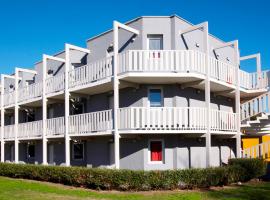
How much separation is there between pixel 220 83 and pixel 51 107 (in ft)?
49.7

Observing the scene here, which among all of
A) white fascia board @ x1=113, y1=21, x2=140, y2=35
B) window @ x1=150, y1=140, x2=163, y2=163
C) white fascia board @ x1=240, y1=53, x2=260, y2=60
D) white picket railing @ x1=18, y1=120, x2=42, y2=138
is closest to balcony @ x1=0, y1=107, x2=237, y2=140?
window @ x1=150, y1=140, x2=163, y2=163

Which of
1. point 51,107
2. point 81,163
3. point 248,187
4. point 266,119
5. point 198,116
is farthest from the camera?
point 51,107

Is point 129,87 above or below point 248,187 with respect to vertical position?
above

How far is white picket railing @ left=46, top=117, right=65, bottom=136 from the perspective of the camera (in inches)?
955

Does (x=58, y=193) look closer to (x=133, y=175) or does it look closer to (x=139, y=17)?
(x=133, y=175)

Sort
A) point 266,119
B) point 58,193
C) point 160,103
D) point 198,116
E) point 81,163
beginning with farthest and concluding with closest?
point 81,163
point 266,119
point 160,103
point 198,116
point 58,193

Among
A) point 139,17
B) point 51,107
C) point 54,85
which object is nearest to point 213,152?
point 139,17

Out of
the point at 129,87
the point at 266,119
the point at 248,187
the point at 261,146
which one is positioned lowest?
the point at 248,187

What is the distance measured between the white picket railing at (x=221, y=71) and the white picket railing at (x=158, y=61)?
1865 mm

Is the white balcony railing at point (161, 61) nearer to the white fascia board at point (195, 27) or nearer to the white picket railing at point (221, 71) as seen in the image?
the white picket railing at point (221, 71)

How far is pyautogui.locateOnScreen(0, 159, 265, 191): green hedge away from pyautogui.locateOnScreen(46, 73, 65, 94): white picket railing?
23.8 ft

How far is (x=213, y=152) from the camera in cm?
2328

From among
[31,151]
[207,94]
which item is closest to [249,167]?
[207,94]

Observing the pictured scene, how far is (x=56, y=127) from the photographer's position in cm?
2481
